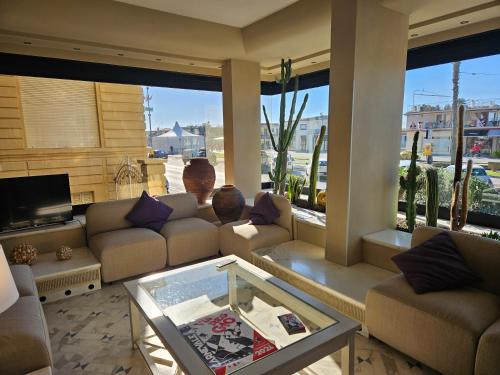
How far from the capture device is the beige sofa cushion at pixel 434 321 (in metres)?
1.76

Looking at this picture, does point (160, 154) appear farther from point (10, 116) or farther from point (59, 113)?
point (10, 116)

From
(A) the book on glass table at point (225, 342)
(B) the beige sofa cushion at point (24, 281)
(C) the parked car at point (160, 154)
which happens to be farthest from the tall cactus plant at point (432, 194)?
(C) the parked car at point (160, 154)

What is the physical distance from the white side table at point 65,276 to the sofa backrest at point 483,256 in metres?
3.23

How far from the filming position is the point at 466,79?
11.4 ft

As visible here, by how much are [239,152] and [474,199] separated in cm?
316

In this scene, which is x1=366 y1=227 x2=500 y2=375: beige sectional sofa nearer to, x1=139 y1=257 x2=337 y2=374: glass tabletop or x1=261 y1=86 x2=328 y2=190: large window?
x1=139 y1=257 x2=337 y2=374: glass tabletop

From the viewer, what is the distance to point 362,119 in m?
2.92

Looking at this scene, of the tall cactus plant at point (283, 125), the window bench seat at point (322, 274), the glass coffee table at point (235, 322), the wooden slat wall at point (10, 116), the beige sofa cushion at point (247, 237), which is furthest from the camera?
the tall cactus plant at point (283, 125)

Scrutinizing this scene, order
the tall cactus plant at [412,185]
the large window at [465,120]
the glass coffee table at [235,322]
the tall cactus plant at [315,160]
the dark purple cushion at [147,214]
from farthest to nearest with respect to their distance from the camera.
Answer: the tall cactus plant at [315,160]
the dark purple cushion at [147,214]
the large window at [465,120]
the tall cactus plant at [412,185]
the glass coffee table at [235,322]

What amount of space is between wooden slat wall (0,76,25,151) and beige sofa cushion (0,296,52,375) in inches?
120

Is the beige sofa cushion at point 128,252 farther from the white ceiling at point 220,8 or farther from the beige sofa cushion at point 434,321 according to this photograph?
the white ceiling at point 220,8

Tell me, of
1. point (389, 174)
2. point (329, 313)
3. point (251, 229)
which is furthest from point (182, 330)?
point (389, 174)

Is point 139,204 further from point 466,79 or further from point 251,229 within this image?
point 466,79

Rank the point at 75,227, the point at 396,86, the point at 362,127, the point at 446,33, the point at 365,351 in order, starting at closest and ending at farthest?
the point at 365,351
the point at 362,127
the point at 396,86
the point at 446,33
the point at 75,227
